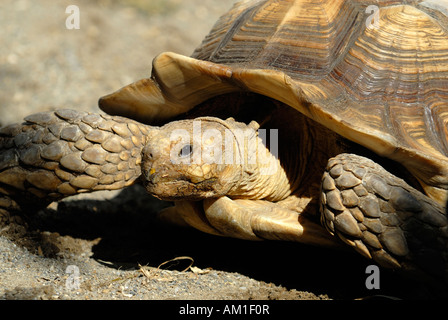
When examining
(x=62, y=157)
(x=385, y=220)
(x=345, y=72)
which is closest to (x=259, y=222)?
(x=385, y=220)

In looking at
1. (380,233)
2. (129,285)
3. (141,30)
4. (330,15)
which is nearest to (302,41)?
(330,15)

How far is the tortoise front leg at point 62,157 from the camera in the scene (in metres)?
2.68

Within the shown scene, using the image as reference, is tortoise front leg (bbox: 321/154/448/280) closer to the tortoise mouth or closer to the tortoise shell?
the tortoise shell

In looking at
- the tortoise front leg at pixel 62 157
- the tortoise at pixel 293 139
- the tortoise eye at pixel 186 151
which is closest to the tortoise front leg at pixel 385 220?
the tortoise at pixel 293 139

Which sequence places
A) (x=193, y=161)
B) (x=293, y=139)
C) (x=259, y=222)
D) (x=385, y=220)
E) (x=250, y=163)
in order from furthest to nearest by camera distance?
(x=293, y=139), (x=250, y=163), (x=259, y=222), (x=193, y=161), (x=385, y=220)

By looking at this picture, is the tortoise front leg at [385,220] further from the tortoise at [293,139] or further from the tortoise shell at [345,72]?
the tortoise shell at [345,72]

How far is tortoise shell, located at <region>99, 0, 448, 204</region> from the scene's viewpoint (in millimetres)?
2324

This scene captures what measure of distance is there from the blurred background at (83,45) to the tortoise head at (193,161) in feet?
9.24

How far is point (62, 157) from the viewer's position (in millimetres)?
2668

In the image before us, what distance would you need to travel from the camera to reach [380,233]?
2.07m

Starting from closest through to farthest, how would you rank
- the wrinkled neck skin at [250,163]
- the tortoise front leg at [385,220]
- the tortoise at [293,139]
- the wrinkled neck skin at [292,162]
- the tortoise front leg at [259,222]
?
1. the tortoise front leg at [385,220]
2. the tortoise at [293,139]
3. the wrinkled neck skin at [250,163]
4. the tortoise front leg at [259,222]
5. the wrinkled neck skin at [292,162]

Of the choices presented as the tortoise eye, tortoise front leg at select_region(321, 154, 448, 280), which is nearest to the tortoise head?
the tortoise eye

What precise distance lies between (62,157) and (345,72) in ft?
5.20

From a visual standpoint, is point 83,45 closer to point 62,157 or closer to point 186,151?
point 62,157
